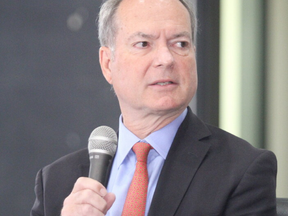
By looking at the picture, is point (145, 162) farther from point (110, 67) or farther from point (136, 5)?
point (136, 5)

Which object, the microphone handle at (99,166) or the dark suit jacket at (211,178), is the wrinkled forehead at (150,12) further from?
the microphone handle at (99,166)

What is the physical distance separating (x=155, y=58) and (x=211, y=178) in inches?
17.6

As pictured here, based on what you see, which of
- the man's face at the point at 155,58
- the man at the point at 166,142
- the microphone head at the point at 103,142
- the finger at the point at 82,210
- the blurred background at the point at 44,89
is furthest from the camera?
the blurred background at the point at 44,89

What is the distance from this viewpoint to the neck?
1.61m

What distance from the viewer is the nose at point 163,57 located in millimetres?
1499

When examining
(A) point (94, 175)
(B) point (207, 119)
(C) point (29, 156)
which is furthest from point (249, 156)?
(C) point (29, 156)

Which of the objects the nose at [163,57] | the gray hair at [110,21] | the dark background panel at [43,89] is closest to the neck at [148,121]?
the nose at [163,57]

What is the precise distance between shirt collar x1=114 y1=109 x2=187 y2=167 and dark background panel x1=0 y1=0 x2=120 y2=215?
1.26m

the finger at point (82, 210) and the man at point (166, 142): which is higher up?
the man at point (166, 142)

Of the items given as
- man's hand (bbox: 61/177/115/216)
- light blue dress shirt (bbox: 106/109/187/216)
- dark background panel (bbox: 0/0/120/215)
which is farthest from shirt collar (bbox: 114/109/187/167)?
dark background panel (bbox: 0/0/120/215)

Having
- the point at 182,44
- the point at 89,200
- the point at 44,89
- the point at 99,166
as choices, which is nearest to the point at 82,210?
the point at 89,200

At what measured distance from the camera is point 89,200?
1133mm

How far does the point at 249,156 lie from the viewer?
1.45m

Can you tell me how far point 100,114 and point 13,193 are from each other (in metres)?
0.77
